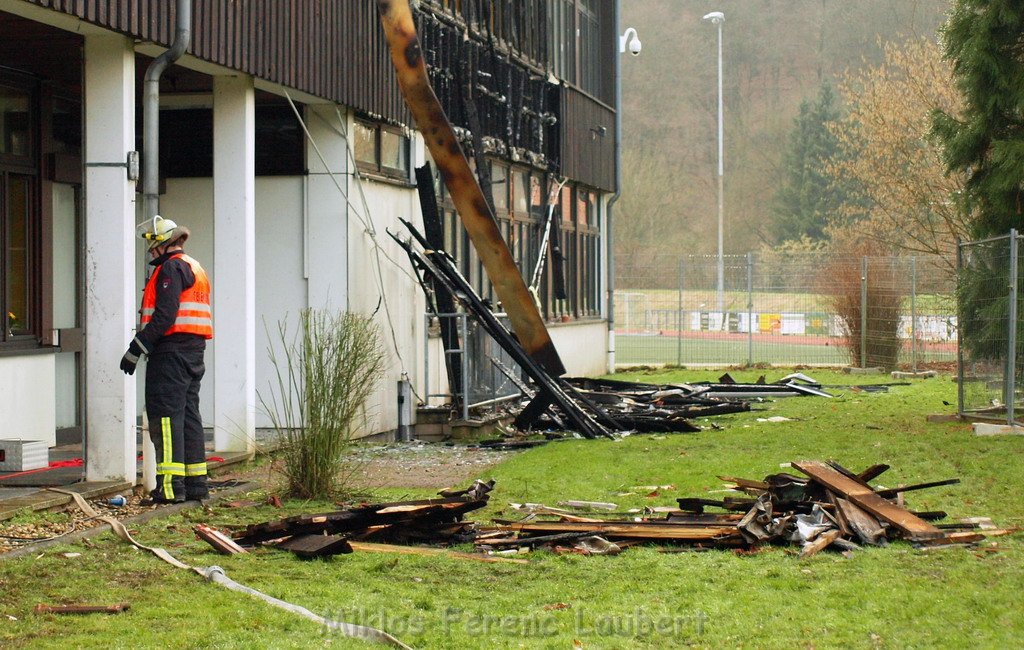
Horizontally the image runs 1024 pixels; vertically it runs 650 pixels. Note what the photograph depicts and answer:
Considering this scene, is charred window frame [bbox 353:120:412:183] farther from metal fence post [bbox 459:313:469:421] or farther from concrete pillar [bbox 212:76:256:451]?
concrete pillar [bbox 212:76:256:451]

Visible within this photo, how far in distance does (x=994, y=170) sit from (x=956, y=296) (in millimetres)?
1628

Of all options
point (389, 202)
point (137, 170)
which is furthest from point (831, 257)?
point (137, 170)

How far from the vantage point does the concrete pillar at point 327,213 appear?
1545cm

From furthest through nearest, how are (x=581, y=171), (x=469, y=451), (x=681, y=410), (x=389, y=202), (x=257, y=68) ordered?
(x=581, y=171) < (x=681, y=410) < (x=389, y=202) < (x=469, y=451) < (x=257, y=68)

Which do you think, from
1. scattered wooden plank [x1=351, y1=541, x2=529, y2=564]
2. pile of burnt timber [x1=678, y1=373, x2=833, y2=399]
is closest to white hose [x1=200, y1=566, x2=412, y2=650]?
scattered wooden plank [x1=351, y1=541, x2=529, y2=564]

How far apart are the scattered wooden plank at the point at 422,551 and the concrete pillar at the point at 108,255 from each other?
283 centimetres

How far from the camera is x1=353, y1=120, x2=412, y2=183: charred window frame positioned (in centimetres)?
1598

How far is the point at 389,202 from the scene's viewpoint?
1673 cm

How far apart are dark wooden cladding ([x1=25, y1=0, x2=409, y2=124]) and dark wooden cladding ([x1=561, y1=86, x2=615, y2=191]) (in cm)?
867

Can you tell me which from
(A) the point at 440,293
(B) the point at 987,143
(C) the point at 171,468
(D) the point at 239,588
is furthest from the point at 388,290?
(D) the point at 239,588

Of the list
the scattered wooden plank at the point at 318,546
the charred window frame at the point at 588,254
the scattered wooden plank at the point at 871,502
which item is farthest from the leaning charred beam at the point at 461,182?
the charred window frame at the point at 588,254

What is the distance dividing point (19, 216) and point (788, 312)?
24.6 metres

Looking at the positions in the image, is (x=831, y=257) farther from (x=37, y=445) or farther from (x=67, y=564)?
(x=67, y=564)

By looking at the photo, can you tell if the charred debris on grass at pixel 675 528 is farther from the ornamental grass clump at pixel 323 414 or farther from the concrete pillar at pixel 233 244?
the concrete pillar at pixel 233 244
